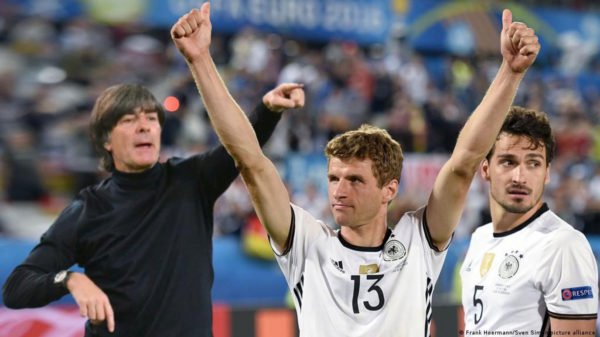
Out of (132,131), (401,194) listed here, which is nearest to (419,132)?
(401,194)

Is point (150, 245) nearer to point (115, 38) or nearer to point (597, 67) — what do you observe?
point (115, 38)

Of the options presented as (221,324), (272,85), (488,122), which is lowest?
(221,324)

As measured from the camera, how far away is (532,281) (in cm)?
322

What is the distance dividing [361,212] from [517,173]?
83 centimetres

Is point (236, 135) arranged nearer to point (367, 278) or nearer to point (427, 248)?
point (367, 278)

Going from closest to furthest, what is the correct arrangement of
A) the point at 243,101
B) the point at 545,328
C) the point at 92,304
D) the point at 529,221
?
the point at 92,304 → the point at 545,328 → the point at 529,221 → the point at 243,101

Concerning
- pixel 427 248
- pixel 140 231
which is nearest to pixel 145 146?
pixel 140 231

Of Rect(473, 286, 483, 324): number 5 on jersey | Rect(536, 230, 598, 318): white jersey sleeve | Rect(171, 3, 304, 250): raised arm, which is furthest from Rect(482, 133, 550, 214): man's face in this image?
Rect(171, 3, 304, 250): raised arm

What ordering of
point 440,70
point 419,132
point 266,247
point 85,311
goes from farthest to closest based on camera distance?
point 440,70
point 419,132
point 266,247
point 85,311

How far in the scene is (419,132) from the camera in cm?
1218

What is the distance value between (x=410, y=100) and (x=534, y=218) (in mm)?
9490

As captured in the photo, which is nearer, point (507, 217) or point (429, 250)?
point (429, 250)

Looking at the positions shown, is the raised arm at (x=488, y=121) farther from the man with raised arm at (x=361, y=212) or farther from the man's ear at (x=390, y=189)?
the man's ear at (x=390, y=189)

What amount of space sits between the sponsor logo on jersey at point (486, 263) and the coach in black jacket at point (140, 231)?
1.16m
